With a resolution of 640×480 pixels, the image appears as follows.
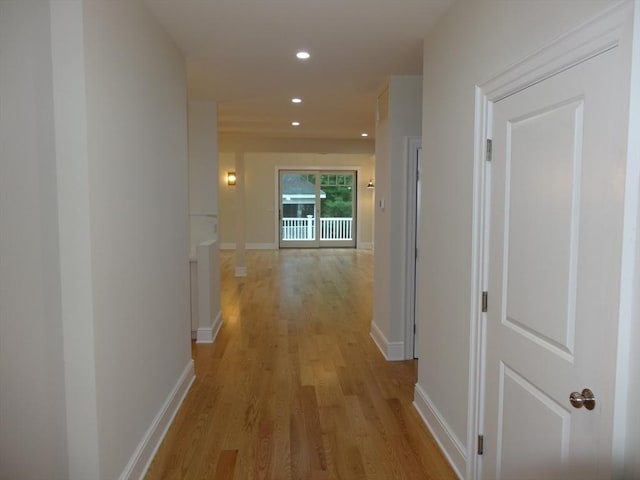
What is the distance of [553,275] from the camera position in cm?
150

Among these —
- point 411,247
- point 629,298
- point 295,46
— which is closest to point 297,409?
point 411,247

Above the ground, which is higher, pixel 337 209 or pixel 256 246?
pixel 337 209

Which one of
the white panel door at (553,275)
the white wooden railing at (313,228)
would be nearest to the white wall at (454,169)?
the white panel door at (553,275)

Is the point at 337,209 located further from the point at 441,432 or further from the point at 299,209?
the point at 441,432

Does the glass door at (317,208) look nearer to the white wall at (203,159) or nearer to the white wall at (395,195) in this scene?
the white wall at (203,159)

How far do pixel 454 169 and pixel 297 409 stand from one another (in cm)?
188

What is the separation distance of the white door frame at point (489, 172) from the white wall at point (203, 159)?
11.0 feet

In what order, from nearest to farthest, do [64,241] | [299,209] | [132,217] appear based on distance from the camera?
1. [64,241]
2. [132,217]
3. [299,209]

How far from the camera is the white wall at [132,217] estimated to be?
1.79 m

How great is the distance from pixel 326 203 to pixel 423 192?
958 centimetres

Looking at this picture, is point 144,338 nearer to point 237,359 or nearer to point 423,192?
point 237,359

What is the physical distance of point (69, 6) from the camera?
1622mm

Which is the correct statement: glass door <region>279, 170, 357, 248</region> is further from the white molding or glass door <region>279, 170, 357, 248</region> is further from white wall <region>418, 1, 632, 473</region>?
the white molding

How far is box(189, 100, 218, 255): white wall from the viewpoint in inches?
188
